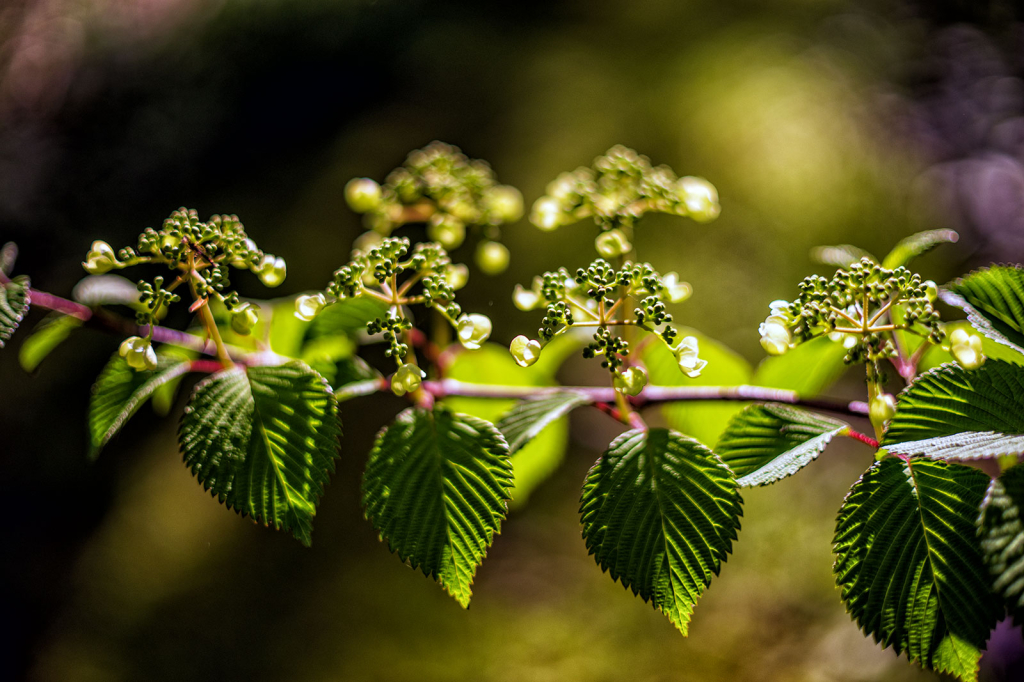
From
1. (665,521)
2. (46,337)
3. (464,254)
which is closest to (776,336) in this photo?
(665,521)

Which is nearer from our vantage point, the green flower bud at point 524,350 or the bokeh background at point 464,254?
the green flower bud at point 524,350

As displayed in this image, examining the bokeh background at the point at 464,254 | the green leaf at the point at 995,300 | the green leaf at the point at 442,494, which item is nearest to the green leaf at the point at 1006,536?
the green leaf at the point at 995,300

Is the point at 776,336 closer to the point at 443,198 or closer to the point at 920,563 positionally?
the point at 920,563

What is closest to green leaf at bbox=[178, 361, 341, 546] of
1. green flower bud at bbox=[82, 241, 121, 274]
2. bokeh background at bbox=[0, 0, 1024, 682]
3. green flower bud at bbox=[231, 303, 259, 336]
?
green flower bud at bbox=[231, 303, 259, 336]

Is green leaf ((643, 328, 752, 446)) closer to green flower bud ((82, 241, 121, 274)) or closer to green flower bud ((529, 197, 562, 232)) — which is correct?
green flower bud ((529, 197, 562, 232))

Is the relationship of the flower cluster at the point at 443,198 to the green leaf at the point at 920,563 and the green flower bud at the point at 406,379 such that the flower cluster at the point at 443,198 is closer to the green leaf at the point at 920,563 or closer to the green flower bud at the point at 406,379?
the green flower bud at the point at 406,379

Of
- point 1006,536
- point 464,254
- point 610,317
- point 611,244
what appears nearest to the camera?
point 1006,536
